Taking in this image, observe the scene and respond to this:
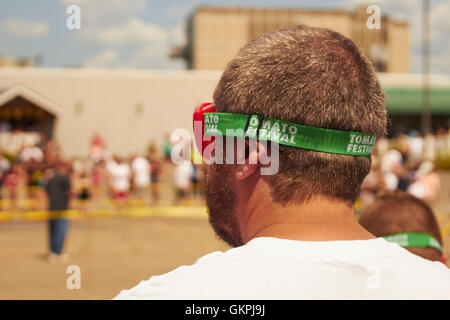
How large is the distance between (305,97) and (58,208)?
32.0ft

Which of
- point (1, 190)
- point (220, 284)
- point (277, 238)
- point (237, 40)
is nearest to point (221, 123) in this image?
point (277, 238)

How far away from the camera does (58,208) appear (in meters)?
10.4

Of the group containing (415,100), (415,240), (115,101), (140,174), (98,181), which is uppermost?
(115,101)

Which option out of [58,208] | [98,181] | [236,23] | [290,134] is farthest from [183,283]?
[236,23]

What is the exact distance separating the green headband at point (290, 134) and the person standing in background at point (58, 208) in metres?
9.28

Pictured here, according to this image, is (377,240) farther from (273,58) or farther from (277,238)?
(273,58)

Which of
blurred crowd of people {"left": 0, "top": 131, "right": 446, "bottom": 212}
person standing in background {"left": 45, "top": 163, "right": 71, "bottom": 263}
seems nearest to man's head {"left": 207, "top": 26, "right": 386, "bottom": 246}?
person standing in background {"left": 45, "top": 163, "right": 71, "bottom": 263}

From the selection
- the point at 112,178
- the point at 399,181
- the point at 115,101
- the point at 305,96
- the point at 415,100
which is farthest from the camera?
the point at 415,100

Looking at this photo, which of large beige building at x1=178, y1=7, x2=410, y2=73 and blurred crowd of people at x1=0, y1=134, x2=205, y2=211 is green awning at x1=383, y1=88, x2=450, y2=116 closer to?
large beige building at x1=178, y1=7, x2=410, y2=73

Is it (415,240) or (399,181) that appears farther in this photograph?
(399,181)

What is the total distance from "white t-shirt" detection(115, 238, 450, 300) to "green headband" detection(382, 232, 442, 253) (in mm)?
1601

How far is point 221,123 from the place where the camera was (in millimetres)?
1339

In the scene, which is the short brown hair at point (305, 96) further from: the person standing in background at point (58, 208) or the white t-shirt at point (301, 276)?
the person standing in background at point (58, 208)

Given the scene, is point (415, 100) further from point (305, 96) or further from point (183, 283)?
point (183, 283)
